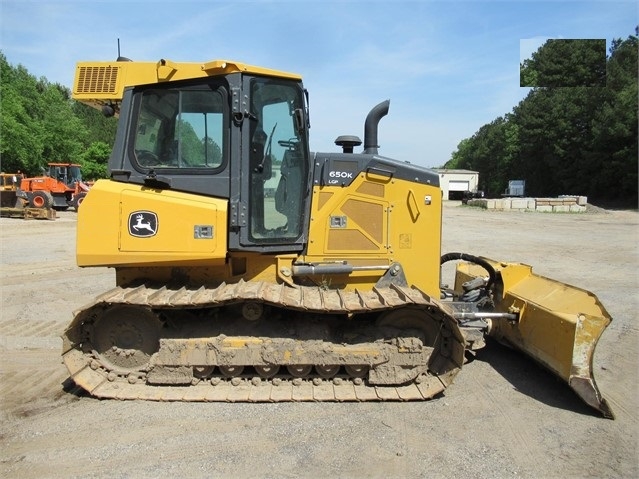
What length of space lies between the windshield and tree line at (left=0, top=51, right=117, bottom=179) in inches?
1198

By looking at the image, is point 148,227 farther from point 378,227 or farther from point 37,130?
point 37,130

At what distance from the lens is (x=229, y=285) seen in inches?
173

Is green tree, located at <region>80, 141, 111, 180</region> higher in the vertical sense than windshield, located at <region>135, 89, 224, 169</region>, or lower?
higher

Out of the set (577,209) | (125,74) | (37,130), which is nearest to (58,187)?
(37,130)

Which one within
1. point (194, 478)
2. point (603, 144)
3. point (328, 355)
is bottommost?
point (194, 478)

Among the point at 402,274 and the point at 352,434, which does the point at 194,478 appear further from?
the point at 402,274

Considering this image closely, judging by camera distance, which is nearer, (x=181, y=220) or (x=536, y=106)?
(x=181, y=220)

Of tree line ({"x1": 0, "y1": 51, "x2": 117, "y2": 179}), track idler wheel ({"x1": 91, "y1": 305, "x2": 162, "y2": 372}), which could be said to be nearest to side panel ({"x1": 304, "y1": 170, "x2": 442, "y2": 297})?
track idler wheel ({"x1": 91, "y1": 305, "x2": 162, "y2": 372})

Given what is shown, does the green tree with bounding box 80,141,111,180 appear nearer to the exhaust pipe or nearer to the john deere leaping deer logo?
the exhaust pipe

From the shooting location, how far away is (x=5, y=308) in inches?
286

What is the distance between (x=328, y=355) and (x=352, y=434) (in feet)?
2.41

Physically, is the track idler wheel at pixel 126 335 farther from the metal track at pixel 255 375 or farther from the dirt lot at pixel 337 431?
the dirt lot at pixel 337 431

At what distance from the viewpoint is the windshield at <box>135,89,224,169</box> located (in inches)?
169

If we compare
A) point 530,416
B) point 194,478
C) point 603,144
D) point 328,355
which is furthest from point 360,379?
point 603,144
